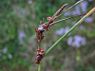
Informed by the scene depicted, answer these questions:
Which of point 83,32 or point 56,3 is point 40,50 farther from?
point 83,32

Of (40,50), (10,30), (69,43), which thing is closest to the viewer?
(40,50)

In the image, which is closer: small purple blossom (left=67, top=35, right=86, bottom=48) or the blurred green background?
the blurred green background

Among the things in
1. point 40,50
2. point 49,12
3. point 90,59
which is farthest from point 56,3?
point 40,50

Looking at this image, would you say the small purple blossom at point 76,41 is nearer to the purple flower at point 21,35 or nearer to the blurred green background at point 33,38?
the blurred green background at point 33,38

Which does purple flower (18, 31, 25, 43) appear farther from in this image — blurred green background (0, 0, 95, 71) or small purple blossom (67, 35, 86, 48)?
small purple blossom (67, 35, 86, 48)

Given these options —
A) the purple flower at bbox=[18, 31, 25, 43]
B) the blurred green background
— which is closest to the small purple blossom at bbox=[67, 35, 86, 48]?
the blurred green background

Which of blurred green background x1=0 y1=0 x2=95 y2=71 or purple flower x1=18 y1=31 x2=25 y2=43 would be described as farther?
purple flower x1=18 y1=31 x2=25 y2=43

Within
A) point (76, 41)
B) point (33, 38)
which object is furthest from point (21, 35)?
point (76, 41)

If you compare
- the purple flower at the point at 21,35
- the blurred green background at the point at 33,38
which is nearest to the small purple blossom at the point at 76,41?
the blurred green background at the point at 33,38
